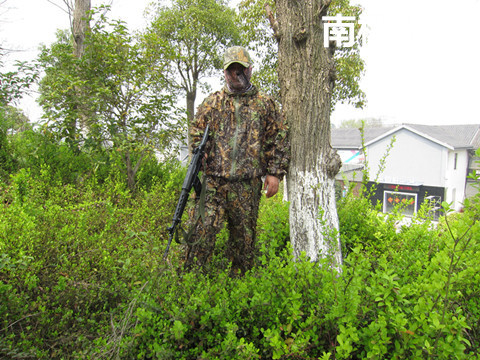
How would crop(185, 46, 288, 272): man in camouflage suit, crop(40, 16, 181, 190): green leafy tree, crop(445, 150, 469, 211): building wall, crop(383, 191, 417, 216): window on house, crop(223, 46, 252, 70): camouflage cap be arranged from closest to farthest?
crop(223, 46, 252, 70): camouflage cap < crop(185, 46, 288, 272): man in camouflage suit < crop(383, 191, 417, 216): window on house < crop(40, 16, 181, 190): green leafy tree < crop(445, 150, 469, 211): building wall

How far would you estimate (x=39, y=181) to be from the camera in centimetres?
420

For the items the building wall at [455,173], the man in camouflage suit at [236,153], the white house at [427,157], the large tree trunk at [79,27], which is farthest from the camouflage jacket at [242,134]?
the building wall at [455,173]

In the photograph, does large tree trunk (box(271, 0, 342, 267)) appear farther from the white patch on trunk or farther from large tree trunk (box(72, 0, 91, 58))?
large tree trunk (box(72, 0, 91, 58))

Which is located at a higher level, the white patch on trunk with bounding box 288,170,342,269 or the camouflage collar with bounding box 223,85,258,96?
the camouflage collar with bounding box 223,85,258,96

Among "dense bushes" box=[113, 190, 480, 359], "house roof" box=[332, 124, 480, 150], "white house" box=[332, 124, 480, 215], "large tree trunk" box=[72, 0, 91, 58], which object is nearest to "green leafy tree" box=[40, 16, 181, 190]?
"large tree trunk" box=[72, 0, 91, 58]

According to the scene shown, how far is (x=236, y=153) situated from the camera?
257 cm

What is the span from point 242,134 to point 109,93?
300 centimetres

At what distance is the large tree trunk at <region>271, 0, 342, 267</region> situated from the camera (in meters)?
2.63

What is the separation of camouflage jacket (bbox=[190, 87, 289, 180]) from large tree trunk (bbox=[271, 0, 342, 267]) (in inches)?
6.7

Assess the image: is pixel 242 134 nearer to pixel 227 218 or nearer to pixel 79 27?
pixel 227 218

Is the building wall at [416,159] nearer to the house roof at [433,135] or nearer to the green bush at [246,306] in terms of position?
the house roof at [433,135]

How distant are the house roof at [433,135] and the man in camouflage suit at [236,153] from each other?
14888 mm

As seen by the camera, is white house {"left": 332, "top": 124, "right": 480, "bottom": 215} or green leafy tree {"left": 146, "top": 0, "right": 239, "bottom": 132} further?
white house {"left": 332, "top": 124, "right": 480, "bottom": 215}

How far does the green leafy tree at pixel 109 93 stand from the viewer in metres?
4.68
